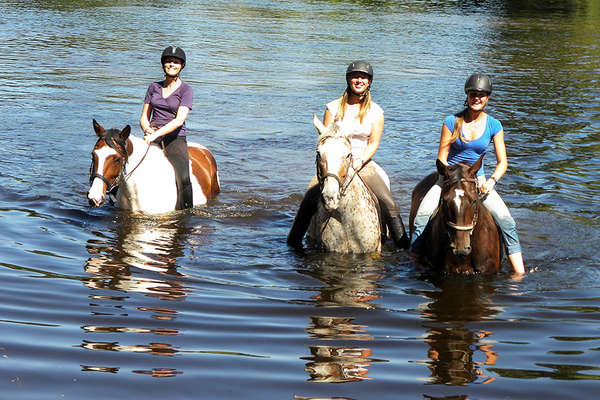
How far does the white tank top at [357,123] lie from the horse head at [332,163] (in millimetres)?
873

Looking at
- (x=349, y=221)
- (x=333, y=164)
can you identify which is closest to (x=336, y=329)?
(x=333, y=164)

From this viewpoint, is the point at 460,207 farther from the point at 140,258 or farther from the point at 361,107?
the point at 140,258

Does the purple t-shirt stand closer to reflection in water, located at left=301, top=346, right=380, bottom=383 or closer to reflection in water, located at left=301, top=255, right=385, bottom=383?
reflection in water, located at left=301, top=255, right=385, bottom=383

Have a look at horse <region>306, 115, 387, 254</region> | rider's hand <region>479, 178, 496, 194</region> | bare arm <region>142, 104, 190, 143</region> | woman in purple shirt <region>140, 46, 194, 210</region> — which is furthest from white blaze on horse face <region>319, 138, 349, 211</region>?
woman in purple shirt <region>140, 46, 194, 210</region>

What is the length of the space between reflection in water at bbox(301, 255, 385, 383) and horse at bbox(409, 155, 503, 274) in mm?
769

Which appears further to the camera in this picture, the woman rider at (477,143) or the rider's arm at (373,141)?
the rider's arm at (373,141)

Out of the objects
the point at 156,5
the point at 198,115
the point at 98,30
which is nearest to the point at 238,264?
the point at 198,115

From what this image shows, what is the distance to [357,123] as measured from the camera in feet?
30.0

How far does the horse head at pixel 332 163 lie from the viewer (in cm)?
802

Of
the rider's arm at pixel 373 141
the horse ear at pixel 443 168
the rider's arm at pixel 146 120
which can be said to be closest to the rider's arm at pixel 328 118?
the rider's arm at pixel 373 141

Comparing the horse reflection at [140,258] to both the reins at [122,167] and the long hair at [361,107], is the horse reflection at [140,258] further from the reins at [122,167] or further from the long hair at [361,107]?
the long hair at [361,107]

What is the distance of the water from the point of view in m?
6.14

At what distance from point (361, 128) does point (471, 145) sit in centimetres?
125

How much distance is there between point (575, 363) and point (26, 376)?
427 cm
